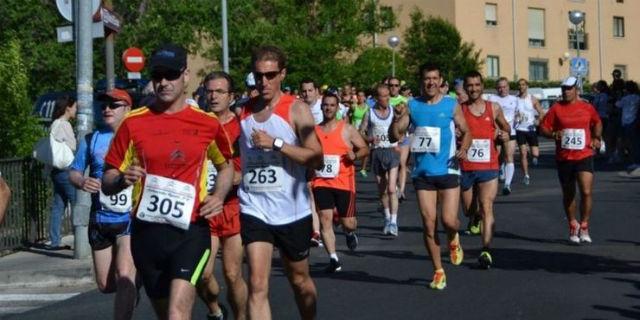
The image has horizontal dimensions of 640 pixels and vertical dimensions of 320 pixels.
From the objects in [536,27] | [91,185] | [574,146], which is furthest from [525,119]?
[536,27]

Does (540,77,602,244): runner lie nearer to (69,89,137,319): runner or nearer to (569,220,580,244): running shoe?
(569,220,580,244): running shoe

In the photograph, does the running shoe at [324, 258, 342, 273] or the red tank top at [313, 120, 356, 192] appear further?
the red tank top at [313, 120, 356, 192]

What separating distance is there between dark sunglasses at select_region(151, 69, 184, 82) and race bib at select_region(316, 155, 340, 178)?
20.1 feet

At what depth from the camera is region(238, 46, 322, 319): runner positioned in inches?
329

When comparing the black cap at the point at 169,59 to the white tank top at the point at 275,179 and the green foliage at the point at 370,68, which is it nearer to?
the white tank top at the point at 275,179

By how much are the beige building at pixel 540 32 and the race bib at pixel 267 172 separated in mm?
60015

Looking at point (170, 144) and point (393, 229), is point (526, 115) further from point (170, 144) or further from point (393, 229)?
point (170, 144)

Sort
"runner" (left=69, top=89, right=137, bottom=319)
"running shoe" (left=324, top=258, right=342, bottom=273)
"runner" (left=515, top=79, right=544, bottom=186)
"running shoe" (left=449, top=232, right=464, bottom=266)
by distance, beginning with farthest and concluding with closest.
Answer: "runner" (left=515, top=79, right=544, bottom=186)
"running shoe" (left=324, top=258, right=342, bottom=273)
"running shoe" (left=449, top=232, right=464, bottom=266)
"runner" (left=69, top=89, right=137, bottom=319)

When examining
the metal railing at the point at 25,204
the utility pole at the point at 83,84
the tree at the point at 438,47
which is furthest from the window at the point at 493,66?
the utility pole at the point at 83,84

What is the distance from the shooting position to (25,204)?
53.0ft

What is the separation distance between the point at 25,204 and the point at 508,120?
30.2ft

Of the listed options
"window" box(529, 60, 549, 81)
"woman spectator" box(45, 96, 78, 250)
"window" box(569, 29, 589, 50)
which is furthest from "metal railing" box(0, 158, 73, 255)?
"window" box(569, 29, 589, 50)

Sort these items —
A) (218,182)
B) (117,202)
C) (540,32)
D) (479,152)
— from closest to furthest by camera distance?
1. (218,182)
2. (117,202)
3. (479,152)
4. (540,32)

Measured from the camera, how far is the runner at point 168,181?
23.6ft
